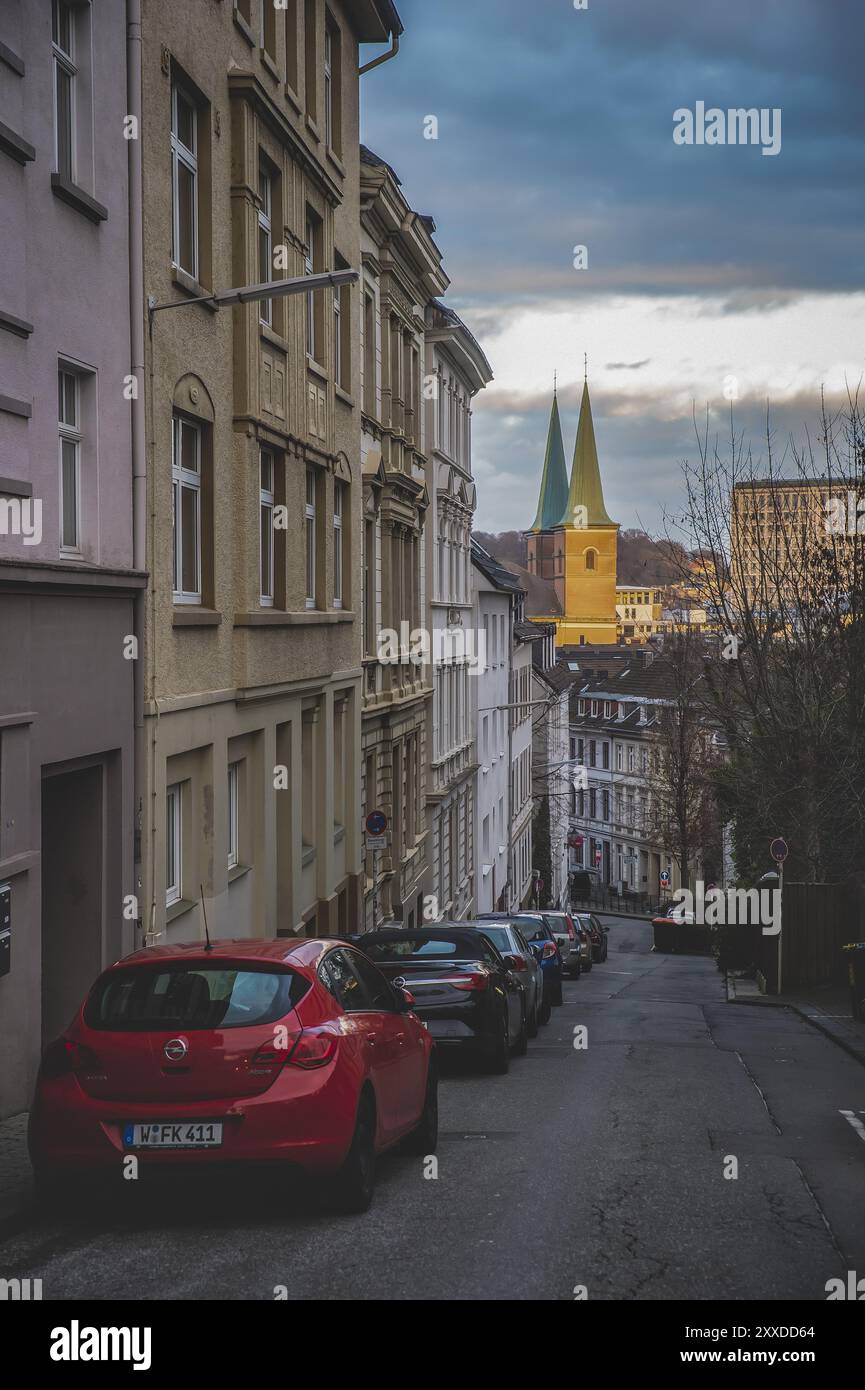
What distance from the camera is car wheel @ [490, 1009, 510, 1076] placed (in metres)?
14.8

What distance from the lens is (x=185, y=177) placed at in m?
15.6

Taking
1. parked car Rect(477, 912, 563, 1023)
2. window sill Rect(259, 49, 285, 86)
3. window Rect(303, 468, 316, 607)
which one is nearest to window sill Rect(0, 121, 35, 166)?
window sill Rect(259, 49, 285, 86)

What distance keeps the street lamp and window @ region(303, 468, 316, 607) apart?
23.1 ft

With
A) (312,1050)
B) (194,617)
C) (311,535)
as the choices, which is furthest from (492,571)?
(312,1050)

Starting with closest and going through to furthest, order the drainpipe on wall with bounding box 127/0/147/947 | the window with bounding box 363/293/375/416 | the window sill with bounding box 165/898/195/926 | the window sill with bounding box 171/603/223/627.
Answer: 1. the drainpipe on wall with bounding box 127/0/147/947
2. the window sill with bounding box 165/898/195/926
3. the window sill with bounding box 171/603/223/627
4. the window with bounding box 363/293/375/416

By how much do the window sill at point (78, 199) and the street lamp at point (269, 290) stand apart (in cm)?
140

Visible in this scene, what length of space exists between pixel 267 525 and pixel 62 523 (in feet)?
22.6

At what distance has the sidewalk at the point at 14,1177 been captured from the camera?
7.55m

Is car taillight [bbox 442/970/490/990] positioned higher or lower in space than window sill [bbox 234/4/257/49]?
lower

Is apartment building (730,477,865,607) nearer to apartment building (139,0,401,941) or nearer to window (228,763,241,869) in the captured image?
apartment building (139,0,401,941)

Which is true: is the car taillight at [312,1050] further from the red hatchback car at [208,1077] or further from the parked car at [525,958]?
the parked car at [525,958]

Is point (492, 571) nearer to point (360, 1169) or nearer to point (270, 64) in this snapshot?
point (270, 64)
